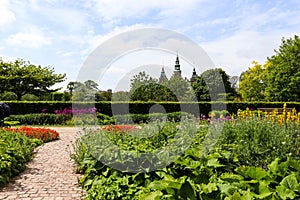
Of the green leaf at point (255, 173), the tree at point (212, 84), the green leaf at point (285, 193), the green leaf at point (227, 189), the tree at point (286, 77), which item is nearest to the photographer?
the green leaf at point (285, 193)

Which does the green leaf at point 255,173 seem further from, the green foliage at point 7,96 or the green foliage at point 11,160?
the green foliage at point 7,96

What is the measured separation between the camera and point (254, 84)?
3109 cm

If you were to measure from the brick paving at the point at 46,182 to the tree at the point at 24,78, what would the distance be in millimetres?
20088

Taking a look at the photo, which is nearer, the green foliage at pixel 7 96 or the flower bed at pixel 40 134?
the flower bed at pixel 40 134

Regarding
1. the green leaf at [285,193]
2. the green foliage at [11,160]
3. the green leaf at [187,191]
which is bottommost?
the green foliage at [11,160]

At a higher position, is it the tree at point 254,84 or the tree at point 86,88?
the tree at point 254,84

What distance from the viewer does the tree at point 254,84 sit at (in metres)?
30.8

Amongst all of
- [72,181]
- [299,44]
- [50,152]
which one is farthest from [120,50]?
[299,44]

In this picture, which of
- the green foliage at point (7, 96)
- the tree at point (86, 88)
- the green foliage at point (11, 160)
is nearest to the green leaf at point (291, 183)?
the tree at point (86, 88)

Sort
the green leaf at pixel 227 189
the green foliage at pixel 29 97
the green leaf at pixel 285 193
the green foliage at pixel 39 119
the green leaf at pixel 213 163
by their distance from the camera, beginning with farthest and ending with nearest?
the green foliage at pixel 29 97 < the green foliage at pixel 39 119 < the green leaf at pixel 213 163 < the green leaf at pixel 227 189 < the green leaf at pixel 285 193

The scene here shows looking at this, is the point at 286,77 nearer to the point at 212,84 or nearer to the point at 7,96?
the point at 212,84

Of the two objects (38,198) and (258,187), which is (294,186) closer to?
(258,187)

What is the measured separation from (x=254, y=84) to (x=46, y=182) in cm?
2936

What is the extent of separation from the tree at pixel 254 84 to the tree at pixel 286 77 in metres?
4.54
